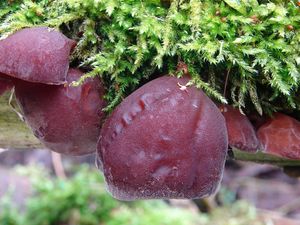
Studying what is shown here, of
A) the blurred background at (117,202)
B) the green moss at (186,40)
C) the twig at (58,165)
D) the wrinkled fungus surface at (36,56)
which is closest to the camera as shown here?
the wrinkled fungus surface at (36,56)

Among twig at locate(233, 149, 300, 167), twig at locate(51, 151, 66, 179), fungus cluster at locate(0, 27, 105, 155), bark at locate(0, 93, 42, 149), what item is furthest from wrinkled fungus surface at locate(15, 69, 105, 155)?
twig at locate(51, 151, 66, 179)

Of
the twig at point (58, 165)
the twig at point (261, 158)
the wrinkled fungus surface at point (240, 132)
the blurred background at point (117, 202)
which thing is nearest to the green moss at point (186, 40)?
the wrinkled fungus surface at point (240, 132)

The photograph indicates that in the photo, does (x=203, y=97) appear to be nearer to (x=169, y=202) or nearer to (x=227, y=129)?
(x=227, y=129)

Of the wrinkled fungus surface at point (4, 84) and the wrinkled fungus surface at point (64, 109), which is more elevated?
the wrinkled fungus surface at point (4, 84)

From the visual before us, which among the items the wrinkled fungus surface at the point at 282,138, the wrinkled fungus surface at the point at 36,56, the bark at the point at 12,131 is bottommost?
the bark at the point at 12,131

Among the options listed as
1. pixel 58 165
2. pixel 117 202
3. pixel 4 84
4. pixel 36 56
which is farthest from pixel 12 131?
pixel 58 165

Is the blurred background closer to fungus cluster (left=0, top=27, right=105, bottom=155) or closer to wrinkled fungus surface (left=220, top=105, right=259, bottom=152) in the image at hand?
wrinkled fungus surface (left=220, top=105, right=259, bottom=152)

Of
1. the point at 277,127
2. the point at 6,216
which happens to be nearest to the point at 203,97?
the point at 277,127

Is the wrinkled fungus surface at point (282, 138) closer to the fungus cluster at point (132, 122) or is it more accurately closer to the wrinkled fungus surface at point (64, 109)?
the fungus cluster at point (132, 122)
